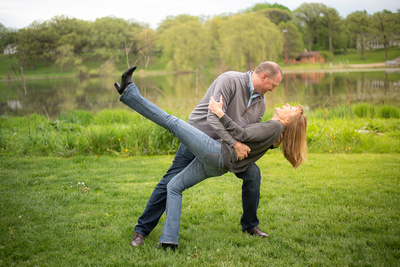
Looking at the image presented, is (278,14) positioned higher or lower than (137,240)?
higher

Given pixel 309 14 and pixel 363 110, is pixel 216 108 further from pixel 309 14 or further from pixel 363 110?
pixel 309 14

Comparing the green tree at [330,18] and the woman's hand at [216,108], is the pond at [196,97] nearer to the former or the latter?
the woman's hand at [216,108]

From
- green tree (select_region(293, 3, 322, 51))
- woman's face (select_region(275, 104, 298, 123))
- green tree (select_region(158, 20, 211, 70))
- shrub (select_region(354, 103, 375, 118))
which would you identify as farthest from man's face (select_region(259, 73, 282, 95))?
green tree (select_region(293, 3, 322, 51))

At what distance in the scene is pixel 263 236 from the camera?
356 cm

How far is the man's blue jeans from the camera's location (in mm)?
3083

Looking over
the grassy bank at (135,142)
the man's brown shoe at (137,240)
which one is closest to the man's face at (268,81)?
the man's brown shoe at (137,240)

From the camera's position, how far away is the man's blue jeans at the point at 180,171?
3083 mm

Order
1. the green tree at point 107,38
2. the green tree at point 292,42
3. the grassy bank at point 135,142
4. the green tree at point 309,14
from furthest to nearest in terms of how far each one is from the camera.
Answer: the green tree at point 309,14
the green tree at point 292,42
the green tree at point 107,38
the grassy bank at point 135,142

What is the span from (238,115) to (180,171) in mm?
871

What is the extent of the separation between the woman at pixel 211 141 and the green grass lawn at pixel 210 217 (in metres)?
0.50

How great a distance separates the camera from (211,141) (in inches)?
123

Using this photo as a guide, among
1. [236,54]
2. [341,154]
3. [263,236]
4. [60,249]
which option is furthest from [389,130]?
[236,54]

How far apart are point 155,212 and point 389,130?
8107mm

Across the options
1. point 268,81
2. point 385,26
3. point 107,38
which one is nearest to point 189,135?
point 268,81
